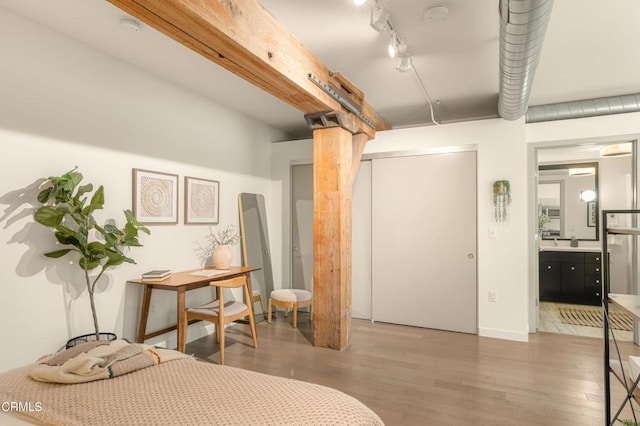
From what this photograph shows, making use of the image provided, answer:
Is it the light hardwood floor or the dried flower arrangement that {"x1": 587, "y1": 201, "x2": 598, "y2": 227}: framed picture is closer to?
the light hardwood floor

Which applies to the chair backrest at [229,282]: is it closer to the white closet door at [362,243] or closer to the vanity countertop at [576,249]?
the white closet door at [362,243]

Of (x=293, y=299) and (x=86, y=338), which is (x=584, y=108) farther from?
(x=86, y=338)

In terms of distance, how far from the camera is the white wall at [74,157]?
95.1 inches

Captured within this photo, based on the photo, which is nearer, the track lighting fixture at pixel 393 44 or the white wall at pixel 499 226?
the track lighting fixture at pixel 393 44

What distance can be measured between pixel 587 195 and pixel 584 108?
256cm

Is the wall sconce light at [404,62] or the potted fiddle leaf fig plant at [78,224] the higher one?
the wall sconce light at [404,62]

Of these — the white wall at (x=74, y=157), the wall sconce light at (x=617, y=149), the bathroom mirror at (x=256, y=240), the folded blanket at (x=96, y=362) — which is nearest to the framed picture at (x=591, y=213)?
the wall sconce light at (x=617, y=149)

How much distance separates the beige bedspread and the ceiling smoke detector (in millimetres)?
2364

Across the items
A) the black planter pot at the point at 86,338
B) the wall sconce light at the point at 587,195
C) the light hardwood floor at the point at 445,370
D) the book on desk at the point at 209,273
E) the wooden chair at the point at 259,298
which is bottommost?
the light hardwood floor at the point at 445,370

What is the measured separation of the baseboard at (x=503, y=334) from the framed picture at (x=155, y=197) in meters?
3.58

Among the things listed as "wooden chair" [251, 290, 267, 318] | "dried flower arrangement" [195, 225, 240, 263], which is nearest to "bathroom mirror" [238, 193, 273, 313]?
"wooden chair" [251, 290, 267, 318]

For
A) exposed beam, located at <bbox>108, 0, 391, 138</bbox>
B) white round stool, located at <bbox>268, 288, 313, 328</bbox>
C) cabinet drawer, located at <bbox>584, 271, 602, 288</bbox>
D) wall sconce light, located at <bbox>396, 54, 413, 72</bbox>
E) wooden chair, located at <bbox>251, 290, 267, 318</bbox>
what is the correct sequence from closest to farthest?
exposed beam, located at <bbox>108, 0, 391, 138</bbox> → wall sconce light, located at <bbox>396, 54, 413, 72</bbox> → white round stool, located at <bbox>268, 288, 313, 328</bbox> → wooden chair, located at <bbox>251, 290, 267, 318</bbox> → cabinet drawer, located at <bbox>584, 271, 602, 288</bbox>

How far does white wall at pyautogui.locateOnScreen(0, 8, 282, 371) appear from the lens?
2.42 m

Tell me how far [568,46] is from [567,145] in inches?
59.6
